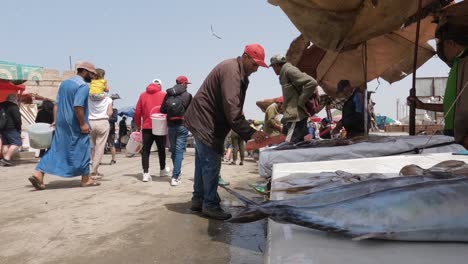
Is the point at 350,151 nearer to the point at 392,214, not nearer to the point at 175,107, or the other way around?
the point at 392,214

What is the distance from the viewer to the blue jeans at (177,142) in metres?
6.05

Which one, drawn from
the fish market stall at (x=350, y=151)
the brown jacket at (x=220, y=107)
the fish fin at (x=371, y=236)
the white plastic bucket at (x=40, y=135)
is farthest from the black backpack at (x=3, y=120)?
the fish fin at (x=371, y=236)

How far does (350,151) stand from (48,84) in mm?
21556

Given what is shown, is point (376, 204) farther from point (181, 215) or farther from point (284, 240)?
point (181, 215)

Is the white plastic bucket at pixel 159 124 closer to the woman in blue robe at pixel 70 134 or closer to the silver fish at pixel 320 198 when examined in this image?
the woman in blue robe at pixel 70 134

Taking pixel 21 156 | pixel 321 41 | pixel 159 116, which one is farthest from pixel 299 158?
pixel 21 156

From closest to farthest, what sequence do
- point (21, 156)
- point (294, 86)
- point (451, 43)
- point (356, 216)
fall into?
point (356, 216)
point (451, 43)
point (294, 86)
point (21, 156)

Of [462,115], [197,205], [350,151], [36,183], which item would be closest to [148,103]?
[36,183]

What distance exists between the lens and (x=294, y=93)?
5391mm

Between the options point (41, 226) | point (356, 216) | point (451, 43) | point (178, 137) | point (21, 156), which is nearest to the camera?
point (356, 216)

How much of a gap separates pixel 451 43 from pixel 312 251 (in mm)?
2236

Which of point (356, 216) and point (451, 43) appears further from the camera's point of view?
point (451, 43)

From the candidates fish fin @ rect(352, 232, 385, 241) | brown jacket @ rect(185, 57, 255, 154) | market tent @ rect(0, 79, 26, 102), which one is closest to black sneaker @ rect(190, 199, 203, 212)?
brown jacket @ rect(185, 57, 255, 154)

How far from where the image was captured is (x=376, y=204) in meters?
1.53
